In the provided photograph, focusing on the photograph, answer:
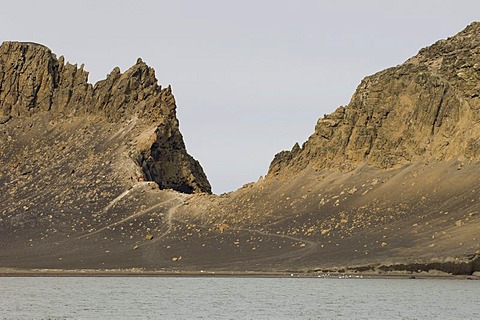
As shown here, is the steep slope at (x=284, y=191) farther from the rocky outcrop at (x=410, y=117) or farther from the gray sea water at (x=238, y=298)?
the gray sea water at (x=238, y=298)

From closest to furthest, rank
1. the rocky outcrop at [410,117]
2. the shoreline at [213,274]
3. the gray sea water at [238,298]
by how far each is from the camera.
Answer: the gray sea water at [238,298] < the shoreline at [213,274] < the rocky outcrop at [410,117]

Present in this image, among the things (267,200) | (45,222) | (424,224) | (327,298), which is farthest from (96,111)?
(327,298)

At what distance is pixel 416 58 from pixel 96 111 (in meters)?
65.9

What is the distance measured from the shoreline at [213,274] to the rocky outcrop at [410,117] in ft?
109

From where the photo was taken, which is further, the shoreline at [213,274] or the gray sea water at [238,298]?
the shoreline at [213,274]

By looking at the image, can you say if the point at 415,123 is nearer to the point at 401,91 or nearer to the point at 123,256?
the point at 401,91

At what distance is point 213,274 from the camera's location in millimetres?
138625

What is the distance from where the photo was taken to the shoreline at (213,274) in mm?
127831

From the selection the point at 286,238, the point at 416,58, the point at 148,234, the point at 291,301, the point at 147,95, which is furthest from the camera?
the point at 147,95

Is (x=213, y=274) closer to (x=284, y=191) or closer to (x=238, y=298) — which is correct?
(x=284, y=191)

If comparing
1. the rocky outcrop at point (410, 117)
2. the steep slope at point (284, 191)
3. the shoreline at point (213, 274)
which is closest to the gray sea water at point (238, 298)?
the shoreline at point (213, 274)

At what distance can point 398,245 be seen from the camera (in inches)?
5349

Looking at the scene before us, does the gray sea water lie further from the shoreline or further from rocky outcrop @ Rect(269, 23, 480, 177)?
rocky outcrop @ Rect(269, 23, 480, 177)

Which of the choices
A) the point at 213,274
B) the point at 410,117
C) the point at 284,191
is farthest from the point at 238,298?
the point at 410,117
